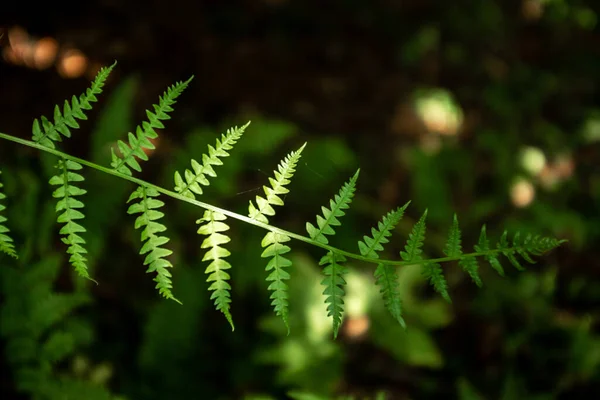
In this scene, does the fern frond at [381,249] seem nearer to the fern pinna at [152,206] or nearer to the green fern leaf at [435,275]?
the green fern leaf at [435,275]

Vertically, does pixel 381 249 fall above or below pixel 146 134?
below

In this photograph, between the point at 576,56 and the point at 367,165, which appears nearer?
the point at 367,165

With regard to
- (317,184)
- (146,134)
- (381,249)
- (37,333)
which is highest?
(317,184)

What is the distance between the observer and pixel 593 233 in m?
3.33

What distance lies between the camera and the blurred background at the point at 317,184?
102 inches

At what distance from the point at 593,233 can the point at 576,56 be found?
74.7 inches

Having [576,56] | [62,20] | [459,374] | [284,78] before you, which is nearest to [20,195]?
[62,20]

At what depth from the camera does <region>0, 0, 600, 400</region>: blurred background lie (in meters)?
2.59

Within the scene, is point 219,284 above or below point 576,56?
below

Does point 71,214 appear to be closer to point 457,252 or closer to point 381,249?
point 381,249

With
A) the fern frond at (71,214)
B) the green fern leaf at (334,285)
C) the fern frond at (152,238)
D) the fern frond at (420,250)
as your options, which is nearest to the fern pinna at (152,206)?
the fern frond at (152,238)

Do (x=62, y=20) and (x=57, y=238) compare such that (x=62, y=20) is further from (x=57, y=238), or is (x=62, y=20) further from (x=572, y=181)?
(x=572, y=181)

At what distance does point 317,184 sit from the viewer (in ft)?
11.3

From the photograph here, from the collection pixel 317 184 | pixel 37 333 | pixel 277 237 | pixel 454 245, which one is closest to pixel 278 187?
pixel 277 237
